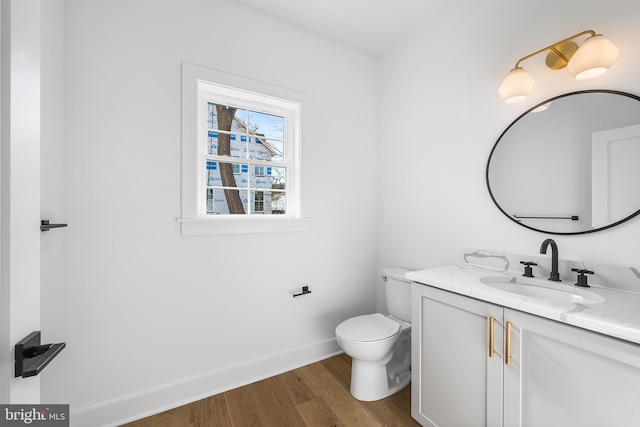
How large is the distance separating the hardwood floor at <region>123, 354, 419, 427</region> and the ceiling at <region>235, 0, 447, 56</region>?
273 cm

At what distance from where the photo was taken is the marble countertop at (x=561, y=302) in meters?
0.88

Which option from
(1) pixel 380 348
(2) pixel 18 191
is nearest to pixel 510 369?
(1) pixel 380 348

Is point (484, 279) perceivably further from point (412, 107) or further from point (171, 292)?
point (171, 292)

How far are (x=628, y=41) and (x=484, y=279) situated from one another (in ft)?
4.14

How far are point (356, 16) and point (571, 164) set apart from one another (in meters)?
1.74

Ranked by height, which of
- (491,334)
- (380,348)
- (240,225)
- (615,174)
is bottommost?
(380,348)

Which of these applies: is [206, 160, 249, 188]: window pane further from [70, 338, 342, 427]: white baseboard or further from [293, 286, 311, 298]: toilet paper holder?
[70, 338, 342, 427]: white baseboard

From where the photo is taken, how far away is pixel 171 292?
5.61 feet

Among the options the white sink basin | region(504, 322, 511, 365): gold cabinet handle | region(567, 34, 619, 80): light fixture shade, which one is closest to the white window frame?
the white sink basin

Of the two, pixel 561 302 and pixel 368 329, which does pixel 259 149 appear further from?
pixel 561 302

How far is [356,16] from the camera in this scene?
2.04 m

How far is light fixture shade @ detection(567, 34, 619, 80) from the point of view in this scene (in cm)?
116

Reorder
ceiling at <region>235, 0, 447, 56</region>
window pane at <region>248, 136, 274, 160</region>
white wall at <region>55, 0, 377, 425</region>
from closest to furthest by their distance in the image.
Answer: white wall at <region>55, 0, 377, 425</region> < ceiling at <region>235, 0, 447, 56</region> < window pane at <region>248, 136, 274, 160</region>

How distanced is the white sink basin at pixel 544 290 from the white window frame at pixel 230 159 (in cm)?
134
